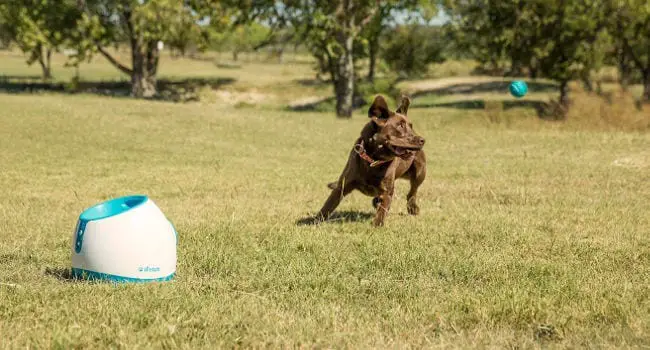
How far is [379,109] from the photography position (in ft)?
27.5

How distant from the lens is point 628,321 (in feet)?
17.3

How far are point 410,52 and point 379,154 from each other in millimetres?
59816

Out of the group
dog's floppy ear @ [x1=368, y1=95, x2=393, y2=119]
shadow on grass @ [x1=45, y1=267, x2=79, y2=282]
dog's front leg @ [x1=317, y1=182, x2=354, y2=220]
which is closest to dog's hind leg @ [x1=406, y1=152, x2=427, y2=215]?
dog's front leg @ [x1=317, y1=182, x2=354, y2=220]

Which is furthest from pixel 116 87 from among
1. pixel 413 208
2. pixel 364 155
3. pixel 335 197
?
pixel 364 155

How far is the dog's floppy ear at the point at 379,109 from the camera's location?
8.30m

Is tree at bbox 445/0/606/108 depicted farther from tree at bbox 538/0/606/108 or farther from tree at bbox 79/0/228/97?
tree at bbox 79/0/228/97

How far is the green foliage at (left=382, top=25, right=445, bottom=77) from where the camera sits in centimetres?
6531

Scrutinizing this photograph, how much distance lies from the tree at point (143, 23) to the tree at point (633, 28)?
19458 mm

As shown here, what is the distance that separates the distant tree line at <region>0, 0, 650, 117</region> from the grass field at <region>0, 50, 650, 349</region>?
18.4 meters

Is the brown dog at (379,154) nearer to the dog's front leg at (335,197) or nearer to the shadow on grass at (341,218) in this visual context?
the dog's front leg at (335,197)

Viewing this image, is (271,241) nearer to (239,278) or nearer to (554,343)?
(239,278)

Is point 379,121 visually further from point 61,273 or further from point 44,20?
point 44,20

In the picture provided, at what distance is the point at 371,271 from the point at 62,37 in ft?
137

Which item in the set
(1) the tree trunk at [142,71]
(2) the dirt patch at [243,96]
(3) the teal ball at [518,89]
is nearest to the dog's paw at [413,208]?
(3) the teal ball at [518,89]
